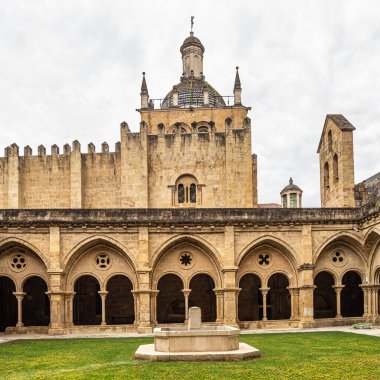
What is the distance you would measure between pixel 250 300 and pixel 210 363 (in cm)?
1598

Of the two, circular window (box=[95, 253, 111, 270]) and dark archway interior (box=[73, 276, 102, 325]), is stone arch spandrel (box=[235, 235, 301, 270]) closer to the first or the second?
circular window (box=[95, 253, 111, 270])

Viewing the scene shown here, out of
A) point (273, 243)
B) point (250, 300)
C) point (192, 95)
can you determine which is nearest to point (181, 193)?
point (250, 300)

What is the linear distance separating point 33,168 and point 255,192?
12.9 metres

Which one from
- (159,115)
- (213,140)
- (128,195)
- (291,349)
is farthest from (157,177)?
(291,349)

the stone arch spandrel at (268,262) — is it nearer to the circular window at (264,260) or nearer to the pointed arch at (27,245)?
the circular window at (264,260)

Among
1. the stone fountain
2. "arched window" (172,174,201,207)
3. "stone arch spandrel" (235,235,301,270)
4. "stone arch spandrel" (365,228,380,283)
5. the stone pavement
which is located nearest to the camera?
the stone fountain

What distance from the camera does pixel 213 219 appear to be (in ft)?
76.9

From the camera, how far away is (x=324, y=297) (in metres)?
28.5

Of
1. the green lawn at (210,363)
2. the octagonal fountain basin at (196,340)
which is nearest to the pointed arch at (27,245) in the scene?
the green lawn at (210,363)

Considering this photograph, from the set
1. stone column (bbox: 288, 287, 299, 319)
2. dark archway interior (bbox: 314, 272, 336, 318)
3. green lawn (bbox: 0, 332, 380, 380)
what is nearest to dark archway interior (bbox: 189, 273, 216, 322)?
stone column (bbox: 288, 287, 299, 319)

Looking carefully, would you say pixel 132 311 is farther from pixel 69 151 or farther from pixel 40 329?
pixel 69 151

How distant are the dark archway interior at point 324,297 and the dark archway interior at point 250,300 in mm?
2974

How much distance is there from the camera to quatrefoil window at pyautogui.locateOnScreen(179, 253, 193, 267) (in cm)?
2411

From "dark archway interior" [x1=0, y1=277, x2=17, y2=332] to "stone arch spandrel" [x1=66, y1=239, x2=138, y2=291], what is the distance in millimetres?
4910
